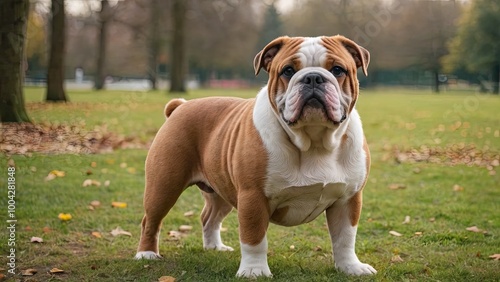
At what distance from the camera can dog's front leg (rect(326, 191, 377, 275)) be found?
397 centimetres

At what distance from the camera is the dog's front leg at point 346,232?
13.0 feet

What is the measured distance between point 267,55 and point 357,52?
1.86 feet

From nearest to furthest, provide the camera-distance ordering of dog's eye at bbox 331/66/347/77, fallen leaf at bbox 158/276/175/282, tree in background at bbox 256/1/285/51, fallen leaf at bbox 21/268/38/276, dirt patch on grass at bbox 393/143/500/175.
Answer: dog's eye at bbox 331/66/347/77 → fallen leaf at bbox 158/276/175/282 → fallen leaf at bbox 21/268/38/276 → dirt patch on grass at bbox 393/143/500/175 → tree in background at bbox 256/1/285/51

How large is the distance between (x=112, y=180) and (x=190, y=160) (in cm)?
375

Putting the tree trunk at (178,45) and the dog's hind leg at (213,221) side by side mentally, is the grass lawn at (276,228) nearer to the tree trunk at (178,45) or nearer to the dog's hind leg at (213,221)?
the dog's hind leg at (213,221)

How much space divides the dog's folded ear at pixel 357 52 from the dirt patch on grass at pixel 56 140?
6839mm

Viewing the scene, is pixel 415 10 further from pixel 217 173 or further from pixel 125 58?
pixel 217 173

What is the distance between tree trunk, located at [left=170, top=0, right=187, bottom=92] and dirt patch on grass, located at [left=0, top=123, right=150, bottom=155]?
1781 centimetres

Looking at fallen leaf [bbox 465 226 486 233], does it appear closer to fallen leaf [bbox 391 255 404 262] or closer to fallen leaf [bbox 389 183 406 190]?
fallen leaf [bbox 391 255 404 262]

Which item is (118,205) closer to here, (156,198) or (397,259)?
(156,198)

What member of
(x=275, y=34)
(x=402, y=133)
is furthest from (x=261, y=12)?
(x=402, y=133)

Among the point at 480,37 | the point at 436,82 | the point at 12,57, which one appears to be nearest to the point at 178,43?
the point at 480,37

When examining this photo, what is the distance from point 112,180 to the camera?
781 centimetres

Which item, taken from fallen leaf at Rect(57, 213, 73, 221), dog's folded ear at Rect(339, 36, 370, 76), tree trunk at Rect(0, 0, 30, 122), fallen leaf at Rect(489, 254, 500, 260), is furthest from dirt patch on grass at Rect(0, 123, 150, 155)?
fallen leaf at Rect(489, 254, 500, 260)
